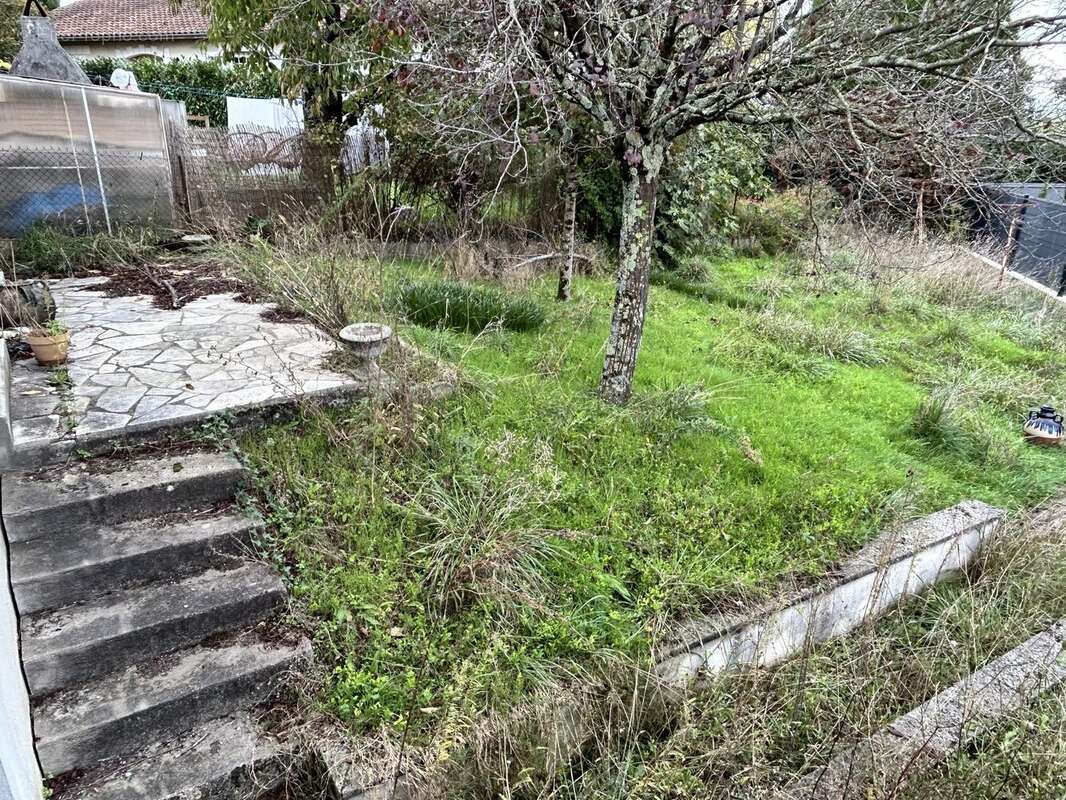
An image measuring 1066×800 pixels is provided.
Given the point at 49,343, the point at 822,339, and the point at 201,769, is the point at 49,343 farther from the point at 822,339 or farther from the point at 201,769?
the point at 822,339

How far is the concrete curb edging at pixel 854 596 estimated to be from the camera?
2943mm

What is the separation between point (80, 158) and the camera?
665cm

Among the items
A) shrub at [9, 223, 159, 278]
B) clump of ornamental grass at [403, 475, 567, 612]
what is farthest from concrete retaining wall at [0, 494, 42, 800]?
shrub at [9, 223, 159, 278]

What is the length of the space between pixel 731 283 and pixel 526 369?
506 cm

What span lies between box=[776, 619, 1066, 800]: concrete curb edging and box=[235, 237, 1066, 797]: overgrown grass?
0.75ft

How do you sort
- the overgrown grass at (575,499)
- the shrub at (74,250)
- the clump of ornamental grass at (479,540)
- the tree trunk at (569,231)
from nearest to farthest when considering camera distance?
the overgrown grass at (575,499)
the clump of ornamental grass at (479,540)
the shrub at (74,250)
the tree trunk at (569,231)

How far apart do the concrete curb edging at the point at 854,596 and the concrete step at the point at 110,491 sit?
2.38 m

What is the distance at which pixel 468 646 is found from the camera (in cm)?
277

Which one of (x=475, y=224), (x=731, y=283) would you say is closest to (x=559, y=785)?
(x=475, y=224)

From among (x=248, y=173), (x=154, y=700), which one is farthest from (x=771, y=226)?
(x=154, y=700)

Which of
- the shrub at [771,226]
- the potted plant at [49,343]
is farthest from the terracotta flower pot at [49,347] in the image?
the shrub at [771,226]

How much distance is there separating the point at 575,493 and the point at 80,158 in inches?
266

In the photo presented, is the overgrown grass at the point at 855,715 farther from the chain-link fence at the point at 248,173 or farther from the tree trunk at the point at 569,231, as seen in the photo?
the chain-link fence at the point at 248,173

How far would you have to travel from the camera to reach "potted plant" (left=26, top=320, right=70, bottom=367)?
3.75 m
